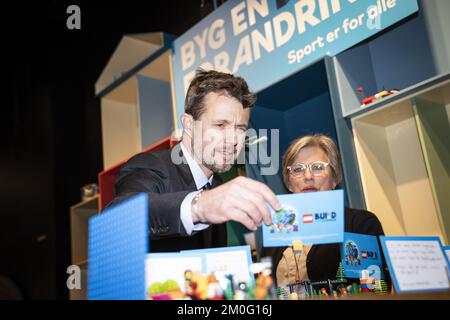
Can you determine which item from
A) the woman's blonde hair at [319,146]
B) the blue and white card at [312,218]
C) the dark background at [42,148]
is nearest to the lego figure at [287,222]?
the blue and white card at [312,218]

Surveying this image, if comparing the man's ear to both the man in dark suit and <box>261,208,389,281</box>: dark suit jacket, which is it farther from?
<box>261,208,389,281</box>: dark suit jacket

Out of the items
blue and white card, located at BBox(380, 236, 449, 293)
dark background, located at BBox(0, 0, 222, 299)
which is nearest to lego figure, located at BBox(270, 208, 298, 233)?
blue and white card, located at BBox(380, 236, 449, 293)

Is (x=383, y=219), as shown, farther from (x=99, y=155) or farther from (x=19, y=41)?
(x=19, y=41)

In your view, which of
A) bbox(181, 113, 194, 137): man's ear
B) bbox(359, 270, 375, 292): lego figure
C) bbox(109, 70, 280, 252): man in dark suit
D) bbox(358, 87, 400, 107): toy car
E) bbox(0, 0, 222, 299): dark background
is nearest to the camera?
bbox(109, 70, 280, 252): man in dark suit

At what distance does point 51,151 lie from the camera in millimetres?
2662

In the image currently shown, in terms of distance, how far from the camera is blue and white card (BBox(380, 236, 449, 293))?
2.38ft

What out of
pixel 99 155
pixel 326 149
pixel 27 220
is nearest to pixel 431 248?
pixel 326 149

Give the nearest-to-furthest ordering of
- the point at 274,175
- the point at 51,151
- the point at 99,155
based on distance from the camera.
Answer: the point at 274,175 < the point at 99,155 < the point at 51,151

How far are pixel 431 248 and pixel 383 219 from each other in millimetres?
242

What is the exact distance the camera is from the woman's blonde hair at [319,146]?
1077 mm

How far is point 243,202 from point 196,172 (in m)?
0.27

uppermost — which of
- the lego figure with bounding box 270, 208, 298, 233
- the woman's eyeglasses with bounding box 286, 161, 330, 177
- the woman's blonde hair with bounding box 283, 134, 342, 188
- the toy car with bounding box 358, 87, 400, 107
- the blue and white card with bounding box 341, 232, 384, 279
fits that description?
the toy car with bounding box 358, 87, 400, 107

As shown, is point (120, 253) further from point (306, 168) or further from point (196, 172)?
point (306, 168)
